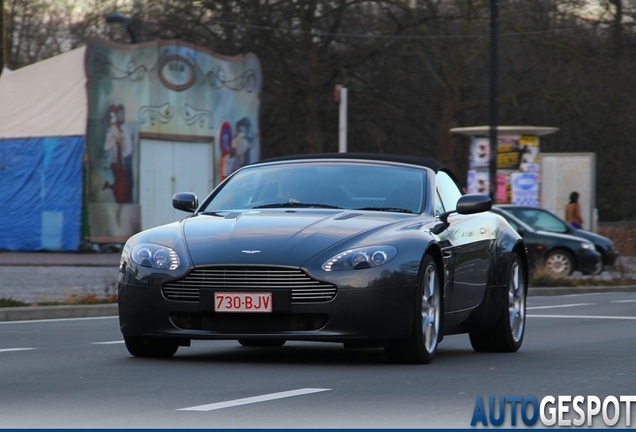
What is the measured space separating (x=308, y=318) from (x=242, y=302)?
447 mm

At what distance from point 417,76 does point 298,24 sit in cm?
677

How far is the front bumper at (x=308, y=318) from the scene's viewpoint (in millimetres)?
8922

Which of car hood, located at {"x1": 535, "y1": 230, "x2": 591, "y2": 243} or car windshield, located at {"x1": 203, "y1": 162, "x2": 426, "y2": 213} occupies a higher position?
car windshield, located at {"x1": 203, "y1": 162, "x2": 426, "y2": 213}

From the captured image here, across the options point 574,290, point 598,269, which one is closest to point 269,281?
point 574,290

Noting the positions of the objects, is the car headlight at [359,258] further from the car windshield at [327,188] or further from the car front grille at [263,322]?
the car windshield at [327,188]

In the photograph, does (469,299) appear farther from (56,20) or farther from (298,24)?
(56,20)

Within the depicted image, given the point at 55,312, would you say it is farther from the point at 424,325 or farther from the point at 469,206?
the point at 424,325

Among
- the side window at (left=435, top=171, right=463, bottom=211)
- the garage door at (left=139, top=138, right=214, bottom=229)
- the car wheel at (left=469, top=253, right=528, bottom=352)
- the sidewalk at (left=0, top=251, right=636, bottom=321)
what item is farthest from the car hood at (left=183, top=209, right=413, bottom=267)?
the garage door at (left=139, top=138, right=214, bottom=229)

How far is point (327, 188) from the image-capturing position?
33.8 ft

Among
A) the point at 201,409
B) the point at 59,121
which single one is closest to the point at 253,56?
the point at 59,121

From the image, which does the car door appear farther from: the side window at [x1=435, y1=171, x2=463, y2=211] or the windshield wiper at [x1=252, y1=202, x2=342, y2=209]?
the windshield wiper at [x1=252, y1=202, x2=342, y2=209]

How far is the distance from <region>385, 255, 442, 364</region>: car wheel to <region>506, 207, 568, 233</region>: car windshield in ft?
65.2

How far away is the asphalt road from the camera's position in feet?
22.0

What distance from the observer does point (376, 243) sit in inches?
359
